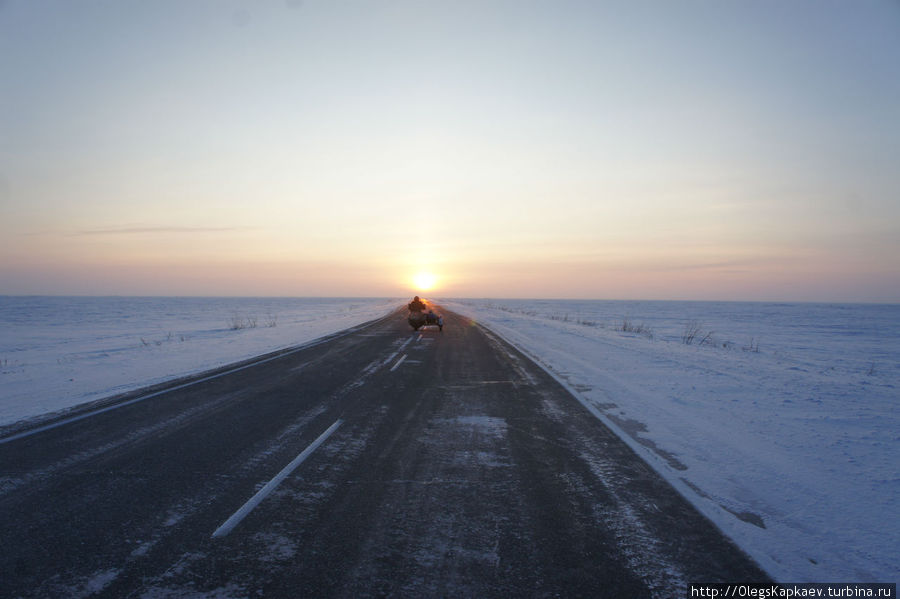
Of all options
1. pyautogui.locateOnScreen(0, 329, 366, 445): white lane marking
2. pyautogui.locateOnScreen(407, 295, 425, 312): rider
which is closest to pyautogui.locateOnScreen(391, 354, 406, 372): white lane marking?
pyautogui.locateOnScreen(0, 329, 366, 445): white lane marking

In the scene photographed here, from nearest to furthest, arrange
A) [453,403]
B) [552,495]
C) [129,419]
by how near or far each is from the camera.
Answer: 1. [552,495]
2. [129,419]
3. [453,403]

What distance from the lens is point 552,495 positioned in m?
4.49

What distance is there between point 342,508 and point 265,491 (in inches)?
35.7

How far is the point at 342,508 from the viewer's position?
414cm

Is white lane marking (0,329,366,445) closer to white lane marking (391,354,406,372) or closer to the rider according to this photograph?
white lane marking (391,354,406,372)

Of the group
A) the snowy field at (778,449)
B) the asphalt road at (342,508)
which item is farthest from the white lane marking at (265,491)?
the snowy field at (778,449)

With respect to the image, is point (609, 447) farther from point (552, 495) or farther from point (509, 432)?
point (552, 495)

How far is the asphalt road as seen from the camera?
3111mm

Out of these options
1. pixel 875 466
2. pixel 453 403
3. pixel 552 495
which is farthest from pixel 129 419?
pixel 875 466

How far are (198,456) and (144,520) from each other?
67.2 inches

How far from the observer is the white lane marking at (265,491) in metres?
3.78

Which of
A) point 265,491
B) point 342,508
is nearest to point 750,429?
point 342,508

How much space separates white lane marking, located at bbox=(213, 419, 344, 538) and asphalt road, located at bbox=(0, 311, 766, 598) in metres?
0.02

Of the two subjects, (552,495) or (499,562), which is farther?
(552,495)
